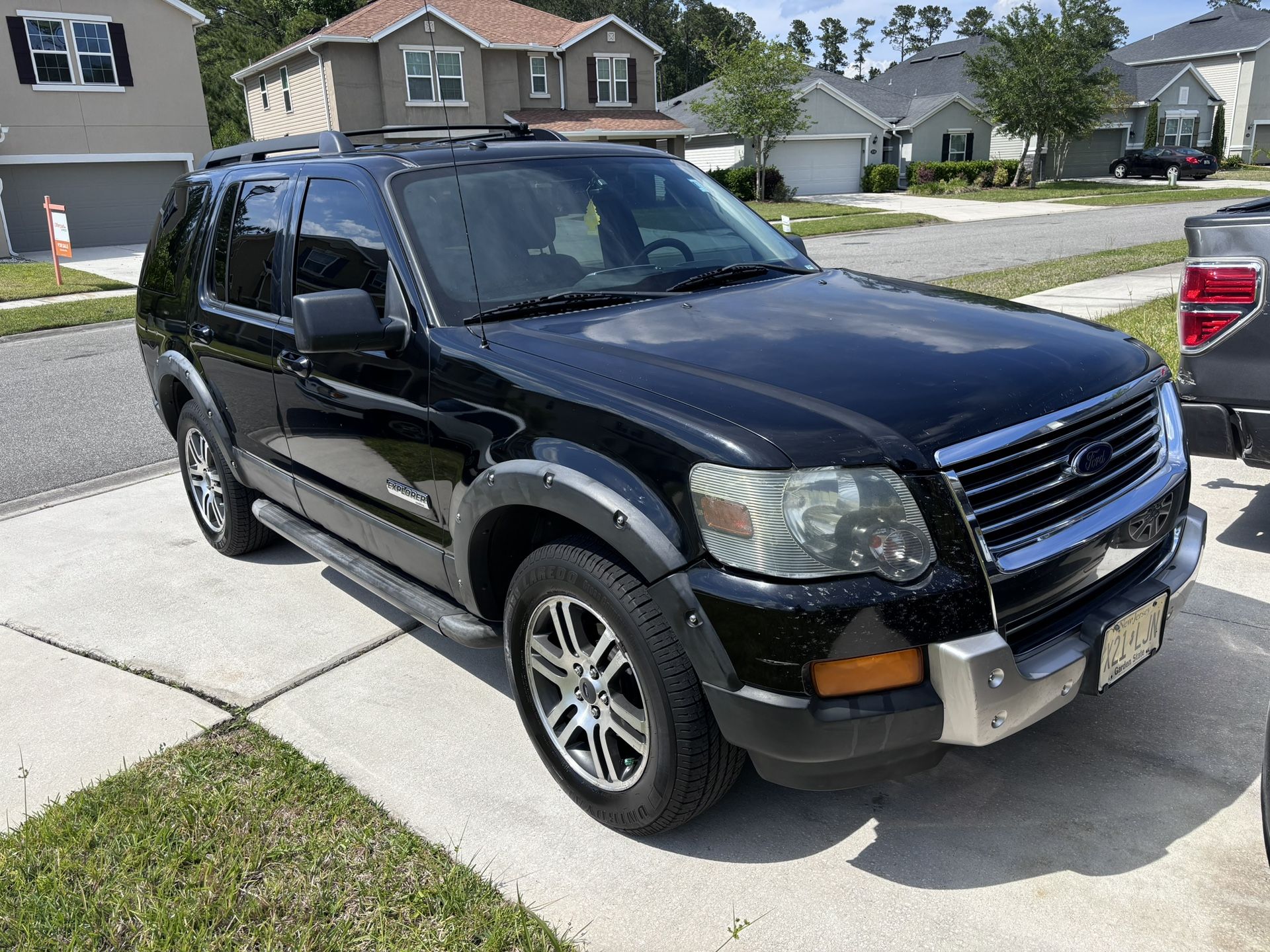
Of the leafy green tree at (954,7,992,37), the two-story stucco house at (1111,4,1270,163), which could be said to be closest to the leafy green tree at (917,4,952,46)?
the leafy green tree at (954,7,992,37)

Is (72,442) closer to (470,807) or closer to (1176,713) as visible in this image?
(470,807)

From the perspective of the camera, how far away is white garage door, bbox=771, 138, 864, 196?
4278 cm

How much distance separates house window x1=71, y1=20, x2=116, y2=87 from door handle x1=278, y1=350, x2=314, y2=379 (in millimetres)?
26198

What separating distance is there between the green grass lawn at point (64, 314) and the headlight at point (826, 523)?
516 inches

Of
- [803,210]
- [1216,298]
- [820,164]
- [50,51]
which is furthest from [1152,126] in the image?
[1216,298]

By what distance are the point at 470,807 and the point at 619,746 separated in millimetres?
542

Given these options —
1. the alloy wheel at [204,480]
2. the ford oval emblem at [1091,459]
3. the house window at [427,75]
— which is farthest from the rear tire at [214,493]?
the house window at [427,75]

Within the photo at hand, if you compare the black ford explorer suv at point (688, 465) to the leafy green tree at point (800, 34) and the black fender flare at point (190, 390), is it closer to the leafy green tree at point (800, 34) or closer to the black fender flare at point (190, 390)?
the black fender flare at point (190, 390)

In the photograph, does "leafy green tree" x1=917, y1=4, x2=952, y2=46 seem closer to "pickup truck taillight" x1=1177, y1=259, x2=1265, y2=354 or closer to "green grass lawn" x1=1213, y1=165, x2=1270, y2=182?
"green grass lawn" x1=1213, y1=165, x2=1270, y2=182

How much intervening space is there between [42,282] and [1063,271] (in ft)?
56.1

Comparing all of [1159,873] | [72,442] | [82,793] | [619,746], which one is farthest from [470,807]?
[72,442]

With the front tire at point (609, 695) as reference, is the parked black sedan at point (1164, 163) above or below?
above

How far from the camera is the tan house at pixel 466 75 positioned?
31844mm

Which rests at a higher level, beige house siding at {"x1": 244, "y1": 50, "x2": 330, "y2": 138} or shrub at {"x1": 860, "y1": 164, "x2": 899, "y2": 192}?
beige house siding at {"x1": 244, "y1": 50, "x2": 330, "y2": 138}
